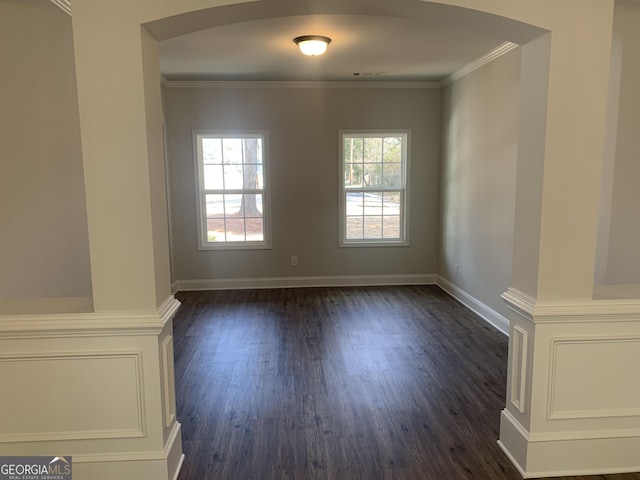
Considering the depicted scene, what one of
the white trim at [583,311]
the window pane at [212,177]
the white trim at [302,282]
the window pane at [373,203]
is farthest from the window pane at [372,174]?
the white trim at [583,311]

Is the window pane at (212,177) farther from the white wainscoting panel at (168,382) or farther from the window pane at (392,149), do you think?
the white wainscoting panel at (168,382)

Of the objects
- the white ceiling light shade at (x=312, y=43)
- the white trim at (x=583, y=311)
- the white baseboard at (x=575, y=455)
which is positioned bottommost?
the white baseboard at (x=575, y=455)

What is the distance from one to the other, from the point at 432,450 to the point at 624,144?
7.81 ft

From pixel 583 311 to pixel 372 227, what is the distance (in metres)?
4.05

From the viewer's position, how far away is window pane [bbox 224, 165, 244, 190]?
580 centimetres

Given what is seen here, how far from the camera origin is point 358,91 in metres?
5.69

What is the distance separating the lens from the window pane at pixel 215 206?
583 centimetres

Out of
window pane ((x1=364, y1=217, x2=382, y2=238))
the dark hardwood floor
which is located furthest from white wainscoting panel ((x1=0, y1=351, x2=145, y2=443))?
window pane ((x1=364, y1=217, x2=382, y2=238))

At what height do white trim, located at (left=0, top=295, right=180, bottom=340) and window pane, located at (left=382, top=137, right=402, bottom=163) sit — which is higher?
window pane, located at (left=382, top=137, right=402, bottom=163)

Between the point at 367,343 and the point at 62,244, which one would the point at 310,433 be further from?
the point at 62,244

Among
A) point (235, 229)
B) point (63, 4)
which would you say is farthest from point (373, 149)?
point (63, 4)

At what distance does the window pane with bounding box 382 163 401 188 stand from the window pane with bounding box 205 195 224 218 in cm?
227

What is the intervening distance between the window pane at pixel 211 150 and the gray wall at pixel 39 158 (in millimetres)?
2701

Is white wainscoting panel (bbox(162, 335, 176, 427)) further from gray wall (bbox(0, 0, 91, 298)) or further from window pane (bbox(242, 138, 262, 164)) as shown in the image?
window pane (bbox(242, 138, 262, 164))
